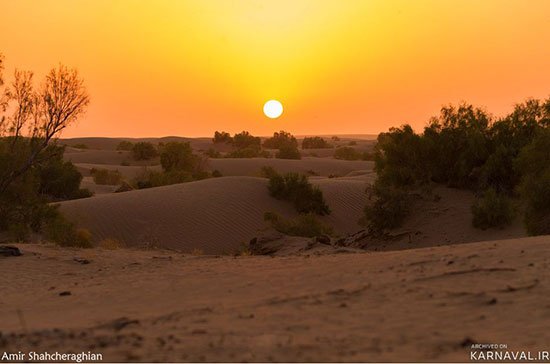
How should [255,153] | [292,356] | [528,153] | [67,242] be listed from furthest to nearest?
[255,153] → [528,153] → [67,242] → [292,356]

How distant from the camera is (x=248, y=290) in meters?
9.08

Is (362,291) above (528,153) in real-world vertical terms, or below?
below

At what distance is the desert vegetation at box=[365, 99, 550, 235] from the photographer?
69.0 ft

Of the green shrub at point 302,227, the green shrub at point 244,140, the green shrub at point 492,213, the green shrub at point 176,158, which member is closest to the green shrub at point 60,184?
the green shrub at point 176,158

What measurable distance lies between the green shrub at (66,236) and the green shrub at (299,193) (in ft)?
37.7

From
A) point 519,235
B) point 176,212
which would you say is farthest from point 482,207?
point 176,212

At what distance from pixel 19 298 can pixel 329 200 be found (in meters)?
21.6

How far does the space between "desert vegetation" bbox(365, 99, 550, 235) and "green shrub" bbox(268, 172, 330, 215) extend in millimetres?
3804

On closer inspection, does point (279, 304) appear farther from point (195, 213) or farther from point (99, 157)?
point (99, 157)

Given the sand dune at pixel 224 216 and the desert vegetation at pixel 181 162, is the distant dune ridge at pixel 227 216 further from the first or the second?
the desert vegetation at pixel 181 162

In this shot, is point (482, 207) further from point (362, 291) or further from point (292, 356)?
point (292, 356)

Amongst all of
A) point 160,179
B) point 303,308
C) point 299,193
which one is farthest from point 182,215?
point 303,308

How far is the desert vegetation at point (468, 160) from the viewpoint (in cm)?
2103

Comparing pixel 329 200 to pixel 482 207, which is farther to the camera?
pixel 329 200
